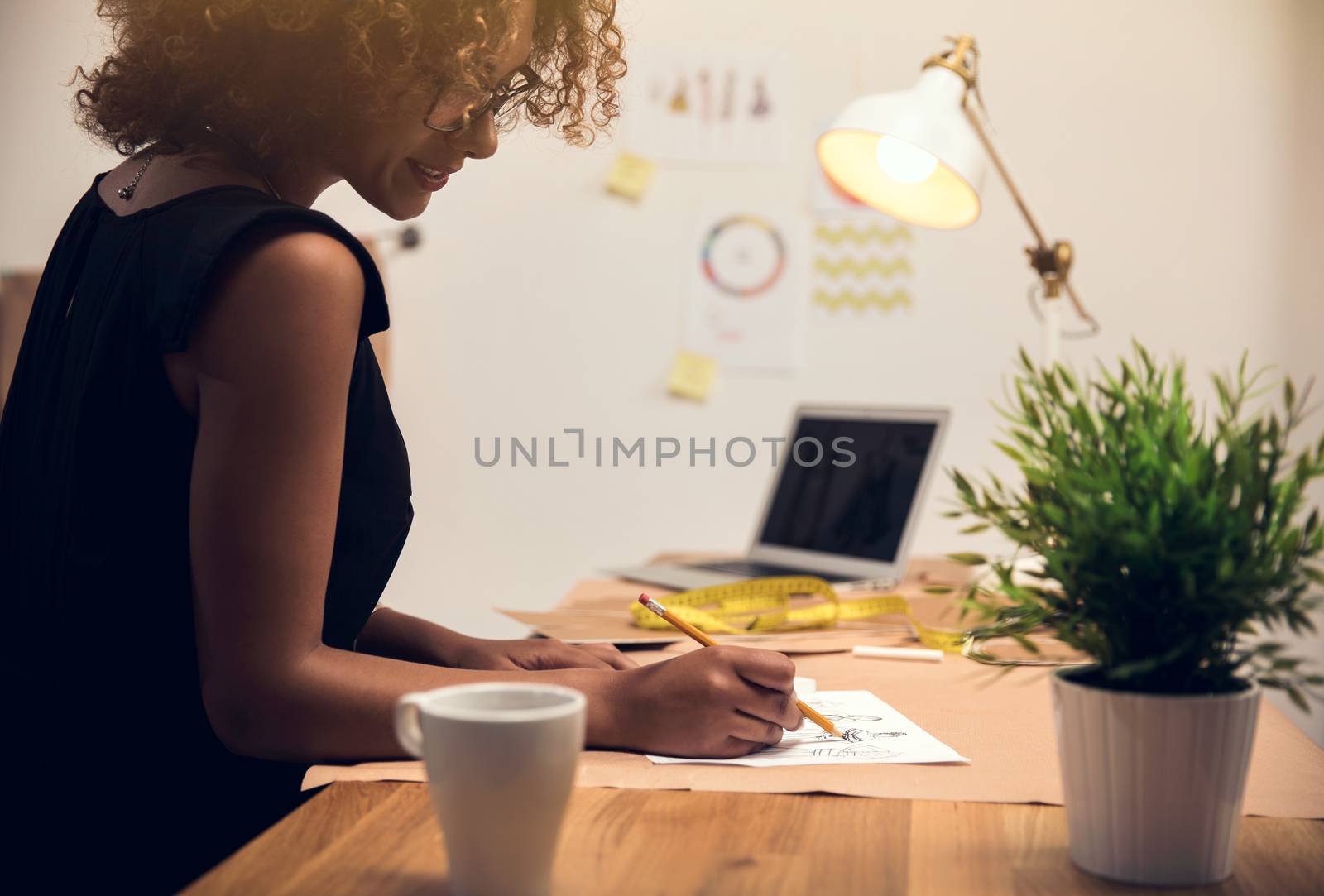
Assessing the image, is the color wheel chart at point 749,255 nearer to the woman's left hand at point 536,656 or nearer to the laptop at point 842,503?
the laptop at point 842,503

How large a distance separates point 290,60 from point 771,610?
82 cm

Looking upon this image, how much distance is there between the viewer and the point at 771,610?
55.1 inches

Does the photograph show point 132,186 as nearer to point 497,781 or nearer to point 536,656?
point 536,656

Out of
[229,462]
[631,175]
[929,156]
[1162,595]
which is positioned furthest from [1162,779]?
[631,175]

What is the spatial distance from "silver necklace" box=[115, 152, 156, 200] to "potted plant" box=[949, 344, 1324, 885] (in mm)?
636

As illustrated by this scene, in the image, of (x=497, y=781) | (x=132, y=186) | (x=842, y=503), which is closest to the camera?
(x=497, y=781)

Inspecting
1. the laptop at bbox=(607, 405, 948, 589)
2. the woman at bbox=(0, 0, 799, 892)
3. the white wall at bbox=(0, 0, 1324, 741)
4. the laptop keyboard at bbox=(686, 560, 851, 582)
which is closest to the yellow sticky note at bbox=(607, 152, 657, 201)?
the white wall at bbox=(0, 0, 1324, 741)

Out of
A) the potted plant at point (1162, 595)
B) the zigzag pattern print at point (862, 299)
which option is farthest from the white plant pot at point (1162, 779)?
the zigzag pattern print at point (862, 299)

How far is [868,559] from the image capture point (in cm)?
170

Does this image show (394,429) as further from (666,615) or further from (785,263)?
(785,263)

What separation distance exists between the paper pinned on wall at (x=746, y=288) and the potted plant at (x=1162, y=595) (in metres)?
1.96

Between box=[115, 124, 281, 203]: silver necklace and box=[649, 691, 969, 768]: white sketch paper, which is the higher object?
box=[115, 124, 281, 203]: silver necklace

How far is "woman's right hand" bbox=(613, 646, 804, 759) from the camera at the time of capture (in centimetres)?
75

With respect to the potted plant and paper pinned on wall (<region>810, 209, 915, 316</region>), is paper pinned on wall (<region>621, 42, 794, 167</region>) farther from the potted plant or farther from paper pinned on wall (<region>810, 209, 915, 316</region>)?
the potted plant
